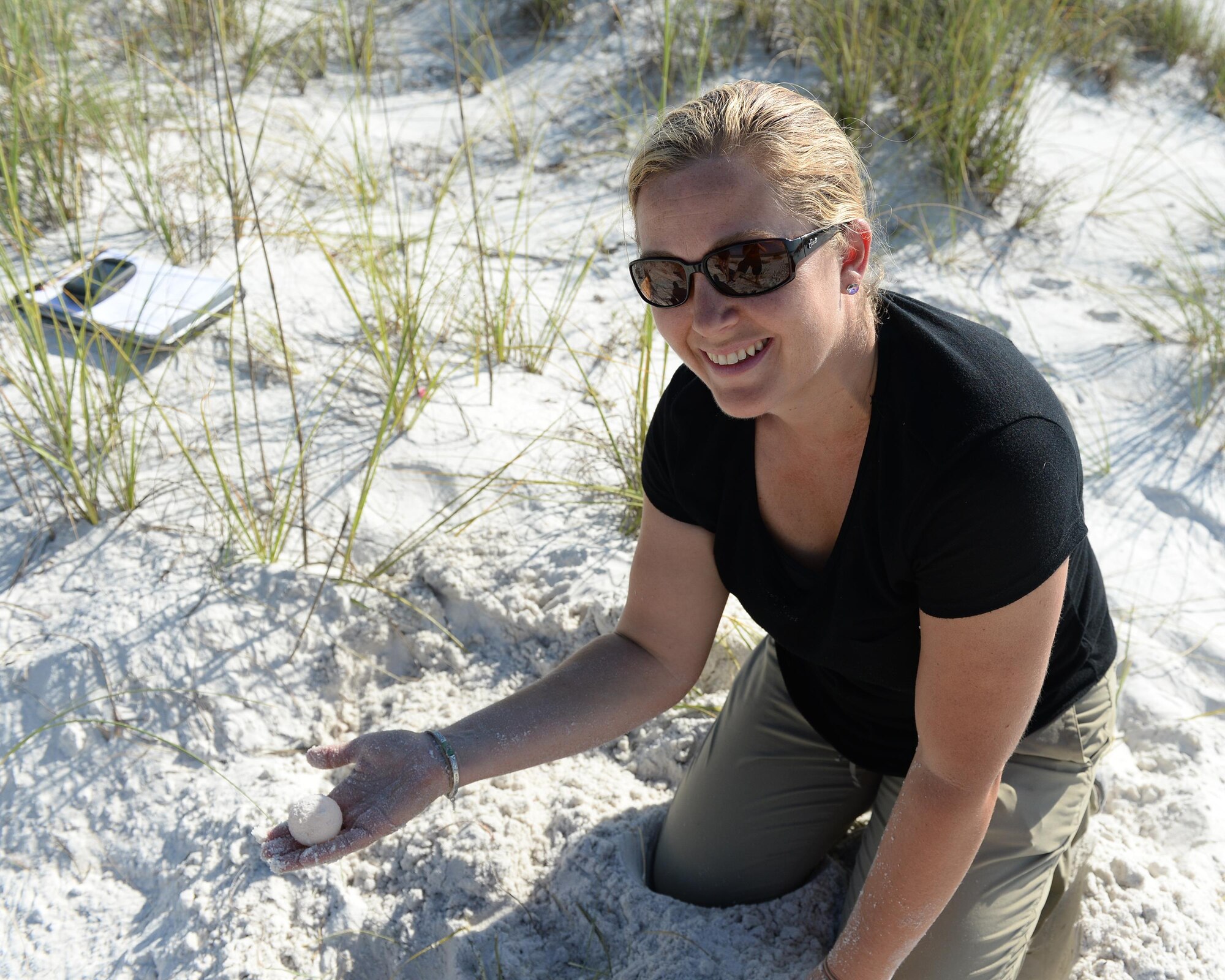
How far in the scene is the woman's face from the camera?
135cm

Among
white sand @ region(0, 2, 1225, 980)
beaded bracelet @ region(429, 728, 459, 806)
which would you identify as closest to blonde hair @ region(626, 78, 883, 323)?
beaded bracelet @ region(429, 728, 459, 806)

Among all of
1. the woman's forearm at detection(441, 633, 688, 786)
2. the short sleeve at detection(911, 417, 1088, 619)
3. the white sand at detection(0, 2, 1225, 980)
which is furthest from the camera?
the white sand at detection(0, 2, 1225, 980)

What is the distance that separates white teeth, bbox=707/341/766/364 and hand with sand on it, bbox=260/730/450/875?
28.6 inches

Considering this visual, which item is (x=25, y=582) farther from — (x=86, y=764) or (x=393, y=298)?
(x=393, y=298)

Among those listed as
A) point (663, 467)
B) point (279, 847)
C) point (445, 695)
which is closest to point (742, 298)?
point (663, 467)

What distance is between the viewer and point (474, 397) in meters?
3.03

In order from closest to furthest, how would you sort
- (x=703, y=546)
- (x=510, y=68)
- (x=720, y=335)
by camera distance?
(x=720, y=335), (x=703, y=546), (x=510, y=68)

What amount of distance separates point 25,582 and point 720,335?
1.94 metres

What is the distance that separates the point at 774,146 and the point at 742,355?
0.27 meters

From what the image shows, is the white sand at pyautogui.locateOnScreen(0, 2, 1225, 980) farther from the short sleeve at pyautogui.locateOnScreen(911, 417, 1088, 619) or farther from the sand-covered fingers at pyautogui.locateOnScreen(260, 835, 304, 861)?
the short sleeve at pyautogui.locateOnScreen(911, 417, 1088, 619)

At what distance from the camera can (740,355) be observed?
55.6 inches

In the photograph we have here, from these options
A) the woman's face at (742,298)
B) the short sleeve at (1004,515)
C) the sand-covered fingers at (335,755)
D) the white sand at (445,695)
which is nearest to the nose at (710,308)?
the woman's face at (742,298)

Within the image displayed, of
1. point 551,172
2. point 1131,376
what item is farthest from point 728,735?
point 551,172

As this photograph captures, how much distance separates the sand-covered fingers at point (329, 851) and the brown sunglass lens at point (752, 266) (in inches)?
37.0
